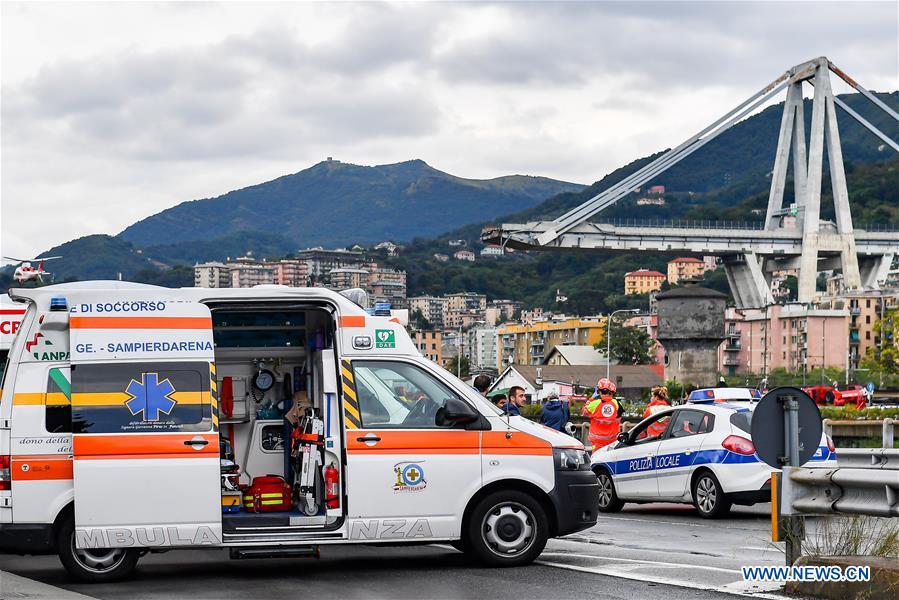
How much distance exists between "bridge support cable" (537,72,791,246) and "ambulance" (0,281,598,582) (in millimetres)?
118939

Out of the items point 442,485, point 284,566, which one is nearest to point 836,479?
point 442,485

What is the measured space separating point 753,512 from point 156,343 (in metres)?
9.49

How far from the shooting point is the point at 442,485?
11.5m

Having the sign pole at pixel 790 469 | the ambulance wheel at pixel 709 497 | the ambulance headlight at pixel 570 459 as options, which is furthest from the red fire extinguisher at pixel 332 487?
the ambulance wheel at pixel 709 497

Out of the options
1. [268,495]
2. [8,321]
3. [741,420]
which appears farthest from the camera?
[741,420]

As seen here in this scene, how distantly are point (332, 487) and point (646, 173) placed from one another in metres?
132

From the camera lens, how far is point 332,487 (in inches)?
455

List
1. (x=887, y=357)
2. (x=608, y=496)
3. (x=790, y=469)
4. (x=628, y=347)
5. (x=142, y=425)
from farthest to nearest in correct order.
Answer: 1. (x=628, y=347)
2. (x=887, y=357)
3. (x=608, y=496)
4. (x=142, y=425)
5. (x=790, y=469)

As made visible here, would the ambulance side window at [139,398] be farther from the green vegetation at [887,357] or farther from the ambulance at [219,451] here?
the green vegetation at [887,357]

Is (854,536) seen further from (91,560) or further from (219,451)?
(91,560)

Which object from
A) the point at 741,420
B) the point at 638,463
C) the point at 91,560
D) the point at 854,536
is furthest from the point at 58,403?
the point at 638,463

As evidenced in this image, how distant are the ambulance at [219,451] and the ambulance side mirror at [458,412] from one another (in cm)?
1

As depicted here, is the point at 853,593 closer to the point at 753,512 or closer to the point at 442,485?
the point at 442,485

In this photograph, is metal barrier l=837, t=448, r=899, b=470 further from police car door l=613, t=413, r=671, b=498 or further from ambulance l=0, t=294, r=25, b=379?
ambulance l=0, t=294, r=25, b=379
